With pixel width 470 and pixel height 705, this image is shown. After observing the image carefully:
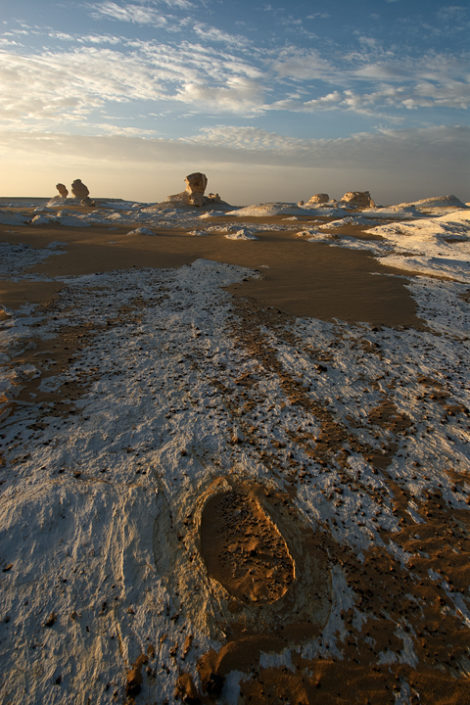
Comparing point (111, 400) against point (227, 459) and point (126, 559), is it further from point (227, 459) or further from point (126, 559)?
point (126, 559)

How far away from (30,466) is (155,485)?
150 centimetres

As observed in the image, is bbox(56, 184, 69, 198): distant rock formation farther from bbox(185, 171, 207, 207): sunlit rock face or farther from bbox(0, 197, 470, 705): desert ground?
bbox(0, 197, 470, 705): desert ground

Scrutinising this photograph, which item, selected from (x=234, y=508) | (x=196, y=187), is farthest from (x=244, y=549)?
(x=196, y=187)

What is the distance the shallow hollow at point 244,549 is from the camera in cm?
290

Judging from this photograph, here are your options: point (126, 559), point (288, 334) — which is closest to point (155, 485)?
point (126, 559)

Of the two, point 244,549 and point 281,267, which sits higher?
point 281,267

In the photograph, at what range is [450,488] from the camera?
3.94 meters

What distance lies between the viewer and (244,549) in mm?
3186

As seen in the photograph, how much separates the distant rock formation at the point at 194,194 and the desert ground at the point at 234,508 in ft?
131

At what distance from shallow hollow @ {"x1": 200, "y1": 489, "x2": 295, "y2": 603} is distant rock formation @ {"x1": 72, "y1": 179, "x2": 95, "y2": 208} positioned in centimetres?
5198

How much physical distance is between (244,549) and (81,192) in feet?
183

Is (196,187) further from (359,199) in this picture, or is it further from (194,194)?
(359,199)

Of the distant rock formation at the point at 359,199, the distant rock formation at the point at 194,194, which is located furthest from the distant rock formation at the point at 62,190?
the distant rock formation at the point at 359,199

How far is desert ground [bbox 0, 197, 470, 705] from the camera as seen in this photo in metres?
2.44
